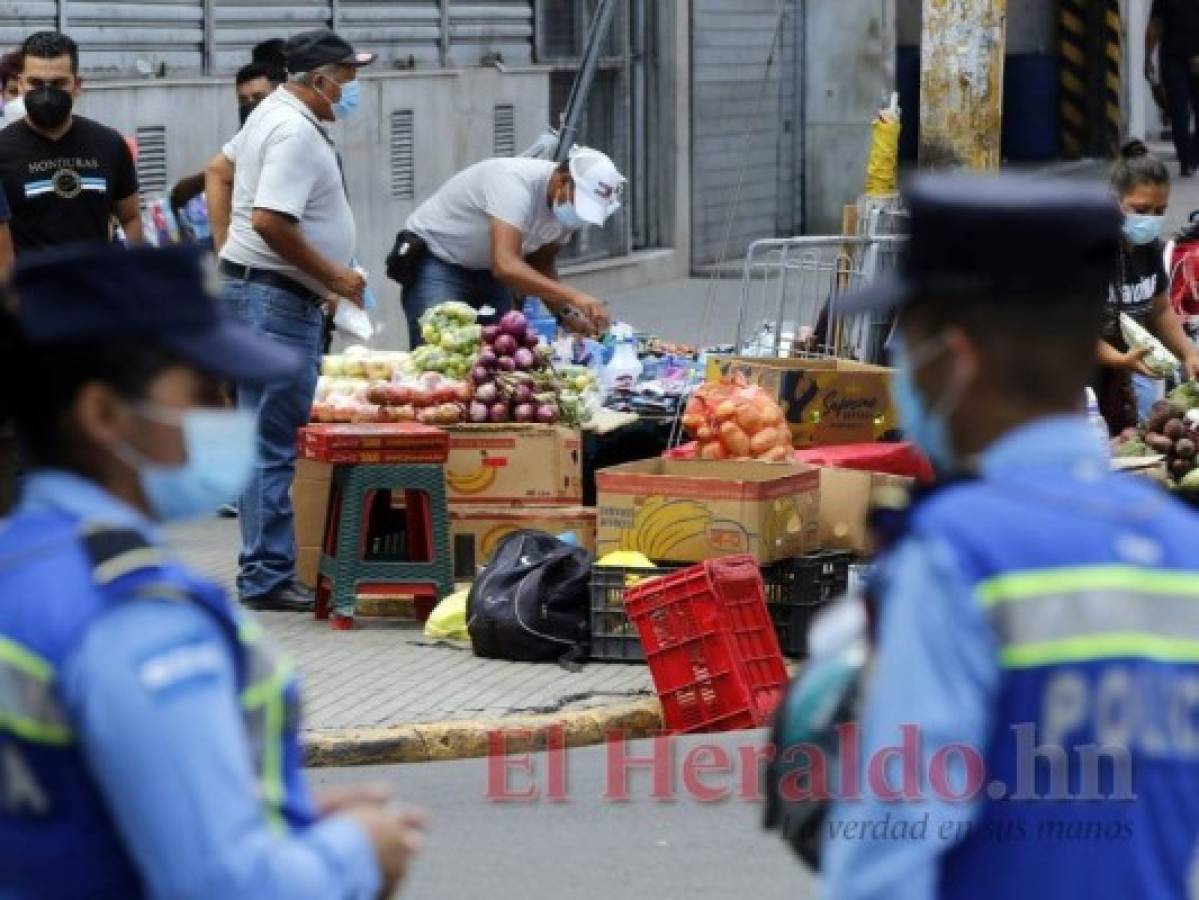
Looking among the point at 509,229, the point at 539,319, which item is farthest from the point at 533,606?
the point at 539,319

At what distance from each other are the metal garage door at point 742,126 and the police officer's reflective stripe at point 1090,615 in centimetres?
1856

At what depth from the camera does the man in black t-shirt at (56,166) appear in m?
10.0

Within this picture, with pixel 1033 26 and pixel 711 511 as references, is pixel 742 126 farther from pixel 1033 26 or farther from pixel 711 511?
pixel 711 511

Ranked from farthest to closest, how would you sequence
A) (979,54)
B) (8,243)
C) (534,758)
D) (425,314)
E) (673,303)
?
(673,303) → (979,54) → (425,314) → (8,243) → (534,758)

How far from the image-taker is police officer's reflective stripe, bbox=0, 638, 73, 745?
265cm

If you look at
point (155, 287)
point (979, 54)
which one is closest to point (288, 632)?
point (979, 54)

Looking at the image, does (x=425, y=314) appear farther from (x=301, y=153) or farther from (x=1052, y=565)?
(x=1052, y=565)

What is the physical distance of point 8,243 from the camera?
895 cm

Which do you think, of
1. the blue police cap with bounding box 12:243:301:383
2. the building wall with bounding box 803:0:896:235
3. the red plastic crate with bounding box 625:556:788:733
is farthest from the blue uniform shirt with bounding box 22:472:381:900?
the building wall with bounding box 803:0:896:235

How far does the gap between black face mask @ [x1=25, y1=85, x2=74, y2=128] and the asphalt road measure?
10.2 feet

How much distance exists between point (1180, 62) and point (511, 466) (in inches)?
751

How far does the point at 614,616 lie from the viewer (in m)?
9.20

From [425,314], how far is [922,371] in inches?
331

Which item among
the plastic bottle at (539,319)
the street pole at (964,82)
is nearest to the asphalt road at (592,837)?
the plastic bottle at (539,319)
